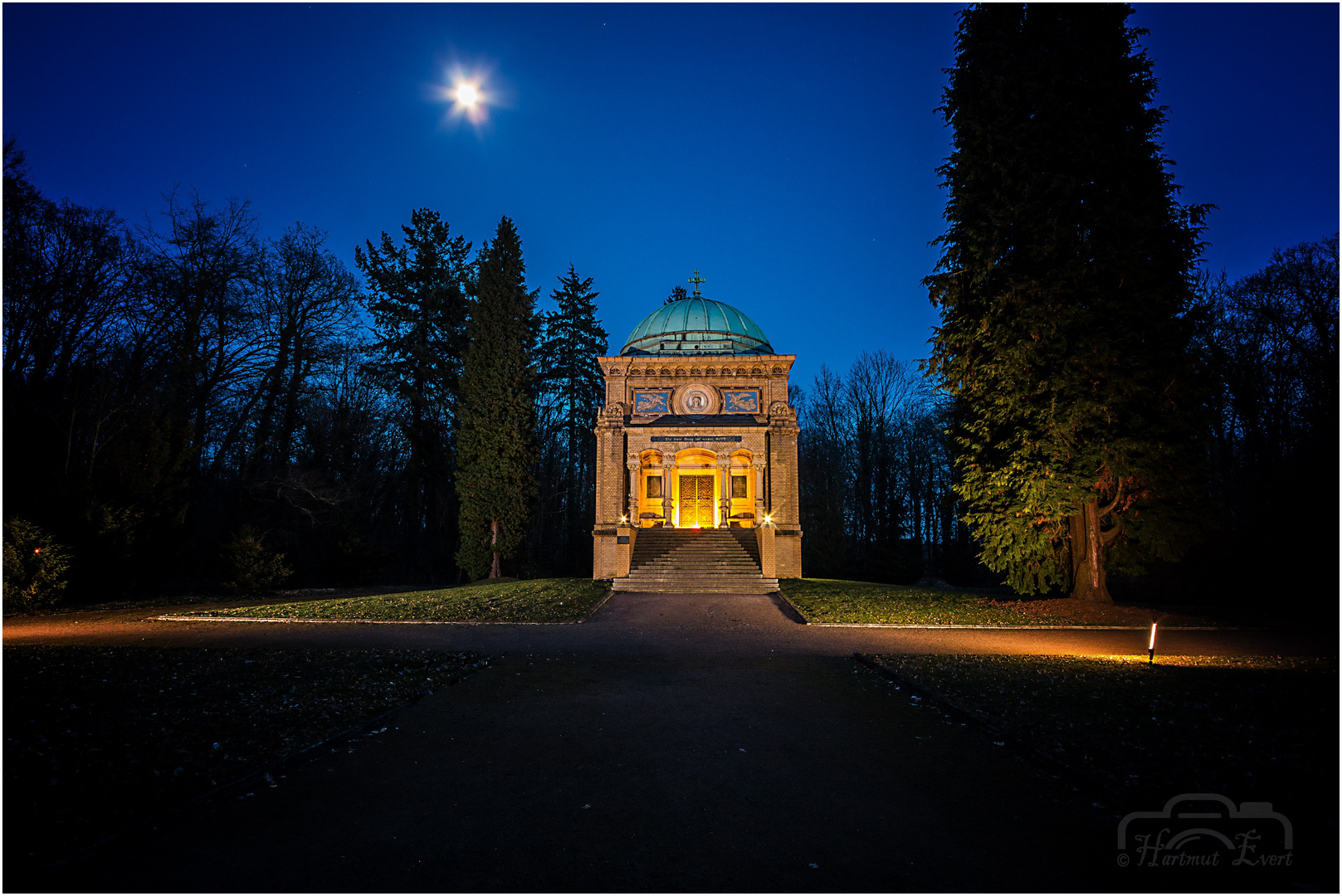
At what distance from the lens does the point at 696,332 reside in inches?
1249

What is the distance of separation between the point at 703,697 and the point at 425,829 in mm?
4074

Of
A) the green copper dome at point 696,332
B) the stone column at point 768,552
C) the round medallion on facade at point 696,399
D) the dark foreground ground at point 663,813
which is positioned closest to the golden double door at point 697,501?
the round medallion on facade at point 696,399

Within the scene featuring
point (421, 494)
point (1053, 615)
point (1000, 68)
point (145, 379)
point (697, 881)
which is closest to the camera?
point (697, 881)

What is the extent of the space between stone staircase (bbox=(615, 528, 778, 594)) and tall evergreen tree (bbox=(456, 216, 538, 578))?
643 cm

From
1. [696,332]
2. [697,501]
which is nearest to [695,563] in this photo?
[697,501]

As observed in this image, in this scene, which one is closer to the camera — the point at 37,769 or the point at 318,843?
the point at 318,843

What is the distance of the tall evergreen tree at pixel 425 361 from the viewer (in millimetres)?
30969

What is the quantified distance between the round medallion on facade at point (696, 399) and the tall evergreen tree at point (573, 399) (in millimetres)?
11907

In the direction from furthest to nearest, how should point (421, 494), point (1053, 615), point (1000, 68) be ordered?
point (421, 494)
point (1000, 68)
point (1053, 615)

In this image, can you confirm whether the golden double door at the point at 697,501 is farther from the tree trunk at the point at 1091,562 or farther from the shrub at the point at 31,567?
the shrub at the point at 31,567

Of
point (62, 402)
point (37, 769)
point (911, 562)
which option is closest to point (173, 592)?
point (62, 402)

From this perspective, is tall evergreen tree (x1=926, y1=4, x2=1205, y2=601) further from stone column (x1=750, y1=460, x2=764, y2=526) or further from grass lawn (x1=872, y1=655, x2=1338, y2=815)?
stone column (x1=750, y1=460, x2=764, y2=526)

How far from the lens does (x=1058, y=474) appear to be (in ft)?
48.6

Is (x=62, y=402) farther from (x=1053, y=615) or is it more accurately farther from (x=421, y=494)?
(x=1053, y=615)
